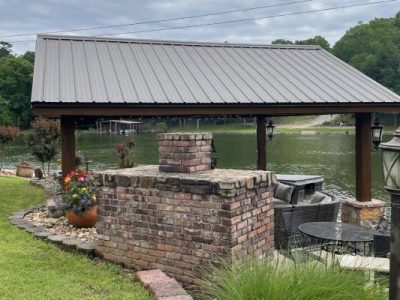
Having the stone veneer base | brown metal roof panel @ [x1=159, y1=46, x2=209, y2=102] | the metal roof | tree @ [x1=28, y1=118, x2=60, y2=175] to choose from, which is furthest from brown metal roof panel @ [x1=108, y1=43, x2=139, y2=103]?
tree @ [x1=28, y1=118, x2=60, y2=175]

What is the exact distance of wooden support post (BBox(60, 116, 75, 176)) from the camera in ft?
22.7

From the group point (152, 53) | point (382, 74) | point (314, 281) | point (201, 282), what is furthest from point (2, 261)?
point (382, 74)

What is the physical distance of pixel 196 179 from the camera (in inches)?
172

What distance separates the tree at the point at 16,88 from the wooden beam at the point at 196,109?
56.4 metres

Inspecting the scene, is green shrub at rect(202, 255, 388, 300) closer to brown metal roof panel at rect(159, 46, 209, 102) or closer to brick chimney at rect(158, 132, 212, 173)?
brick chimney at rect(158, 132, 212, 173)

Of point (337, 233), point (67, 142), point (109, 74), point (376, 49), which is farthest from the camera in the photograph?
point (376, 49)

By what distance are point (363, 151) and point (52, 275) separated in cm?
625

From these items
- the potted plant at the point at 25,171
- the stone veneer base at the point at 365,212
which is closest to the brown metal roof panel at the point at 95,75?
the stone veneer base at the point at 365,212

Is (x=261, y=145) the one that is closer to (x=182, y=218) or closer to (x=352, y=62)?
(x=182, y=218)

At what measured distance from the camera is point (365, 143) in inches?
332

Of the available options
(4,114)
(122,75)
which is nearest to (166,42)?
(122,75)

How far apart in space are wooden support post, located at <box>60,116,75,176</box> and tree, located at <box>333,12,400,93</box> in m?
64.1

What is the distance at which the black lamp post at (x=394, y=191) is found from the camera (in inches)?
89.0

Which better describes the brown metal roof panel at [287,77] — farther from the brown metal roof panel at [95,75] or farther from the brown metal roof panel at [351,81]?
the brown metal roof panel at [95,75]
